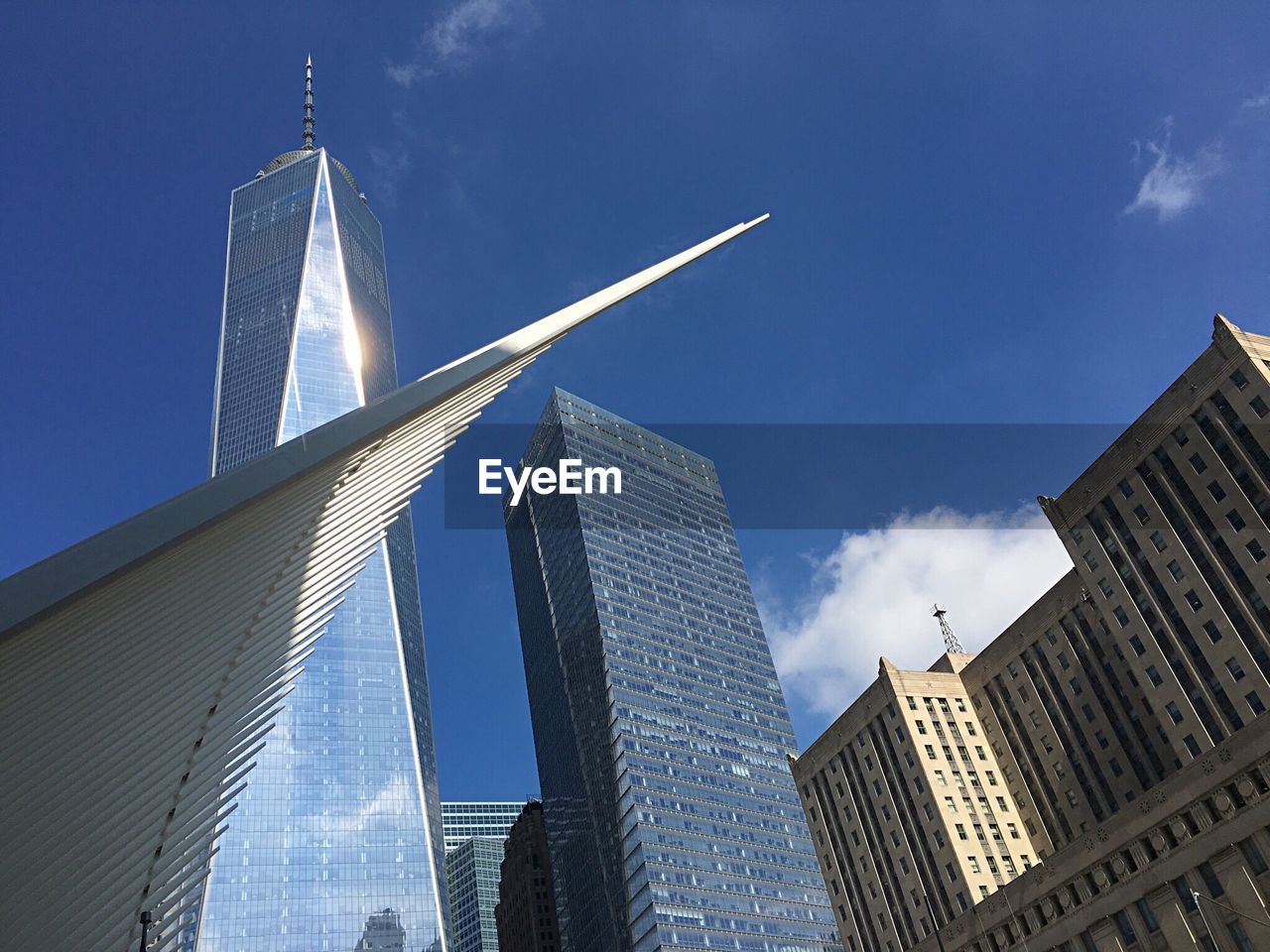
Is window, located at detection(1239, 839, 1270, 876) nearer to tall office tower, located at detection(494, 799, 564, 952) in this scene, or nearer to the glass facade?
the glass facade

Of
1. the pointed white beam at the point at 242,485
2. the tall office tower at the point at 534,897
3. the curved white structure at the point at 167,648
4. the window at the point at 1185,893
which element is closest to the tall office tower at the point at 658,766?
the tall office tower at the point at 534,897

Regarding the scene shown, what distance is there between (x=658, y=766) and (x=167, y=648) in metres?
150

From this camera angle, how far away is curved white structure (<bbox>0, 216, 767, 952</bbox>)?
16.4 metres

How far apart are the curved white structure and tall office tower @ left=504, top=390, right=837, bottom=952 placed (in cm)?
13231

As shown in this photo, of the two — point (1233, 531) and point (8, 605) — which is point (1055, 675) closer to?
point (1233, 531)

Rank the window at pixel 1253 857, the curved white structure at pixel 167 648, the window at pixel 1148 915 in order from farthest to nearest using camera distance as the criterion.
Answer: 1. the window at pixel 1148 915
2. the window at pixel 1253 857
3. the curved white structure at pixel 167 648

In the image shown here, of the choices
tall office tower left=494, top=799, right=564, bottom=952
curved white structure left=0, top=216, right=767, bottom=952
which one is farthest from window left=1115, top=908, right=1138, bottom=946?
tall office tower left=494, top=799, right=564, bottom=952

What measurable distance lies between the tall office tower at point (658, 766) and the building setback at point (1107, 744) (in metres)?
48.8

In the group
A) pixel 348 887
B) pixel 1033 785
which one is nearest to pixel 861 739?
pixel 1033 785

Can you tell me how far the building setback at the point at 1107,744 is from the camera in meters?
57.3

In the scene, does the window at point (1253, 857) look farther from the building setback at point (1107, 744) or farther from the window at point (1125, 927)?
the window at point (1125, 927)

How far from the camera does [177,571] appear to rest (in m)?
19.0

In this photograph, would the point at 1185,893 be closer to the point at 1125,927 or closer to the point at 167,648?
the point at 1125,927

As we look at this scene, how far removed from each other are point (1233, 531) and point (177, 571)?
6281 centimetres
